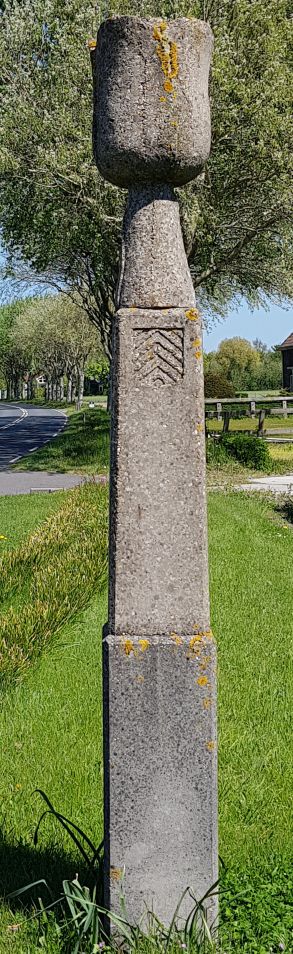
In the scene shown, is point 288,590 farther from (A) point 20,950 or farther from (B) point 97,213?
(B) point 97,213

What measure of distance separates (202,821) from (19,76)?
21.4 m

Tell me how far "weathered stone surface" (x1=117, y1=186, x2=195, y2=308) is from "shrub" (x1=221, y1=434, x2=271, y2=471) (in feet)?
62.8

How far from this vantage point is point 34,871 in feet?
12.8

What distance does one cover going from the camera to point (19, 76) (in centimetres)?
2192

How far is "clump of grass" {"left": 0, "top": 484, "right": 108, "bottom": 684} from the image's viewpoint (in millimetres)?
6527

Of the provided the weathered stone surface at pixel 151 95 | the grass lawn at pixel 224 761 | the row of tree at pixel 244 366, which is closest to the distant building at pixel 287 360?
the row of tree at pixel 244 366

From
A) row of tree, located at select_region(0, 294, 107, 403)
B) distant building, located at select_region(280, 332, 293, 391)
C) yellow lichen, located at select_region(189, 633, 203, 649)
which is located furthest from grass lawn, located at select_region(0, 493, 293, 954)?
distant building, located at select_region(280, 332, 293, 391)

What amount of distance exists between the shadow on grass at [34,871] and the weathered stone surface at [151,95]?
8.30 ft

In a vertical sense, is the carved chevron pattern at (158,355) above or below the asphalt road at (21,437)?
above

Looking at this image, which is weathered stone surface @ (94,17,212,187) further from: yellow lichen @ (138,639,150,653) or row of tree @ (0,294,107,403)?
row of tree @ (0,294,107,403)

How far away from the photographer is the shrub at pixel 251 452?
22312mm

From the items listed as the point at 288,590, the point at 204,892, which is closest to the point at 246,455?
the point at 288,590

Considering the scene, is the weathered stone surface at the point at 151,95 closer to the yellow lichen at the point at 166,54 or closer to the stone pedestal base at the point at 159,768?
the yellow lichen at the point at 166,54

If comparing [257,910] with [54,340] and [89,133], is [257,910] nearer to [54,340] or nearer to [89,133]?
[89,133]
